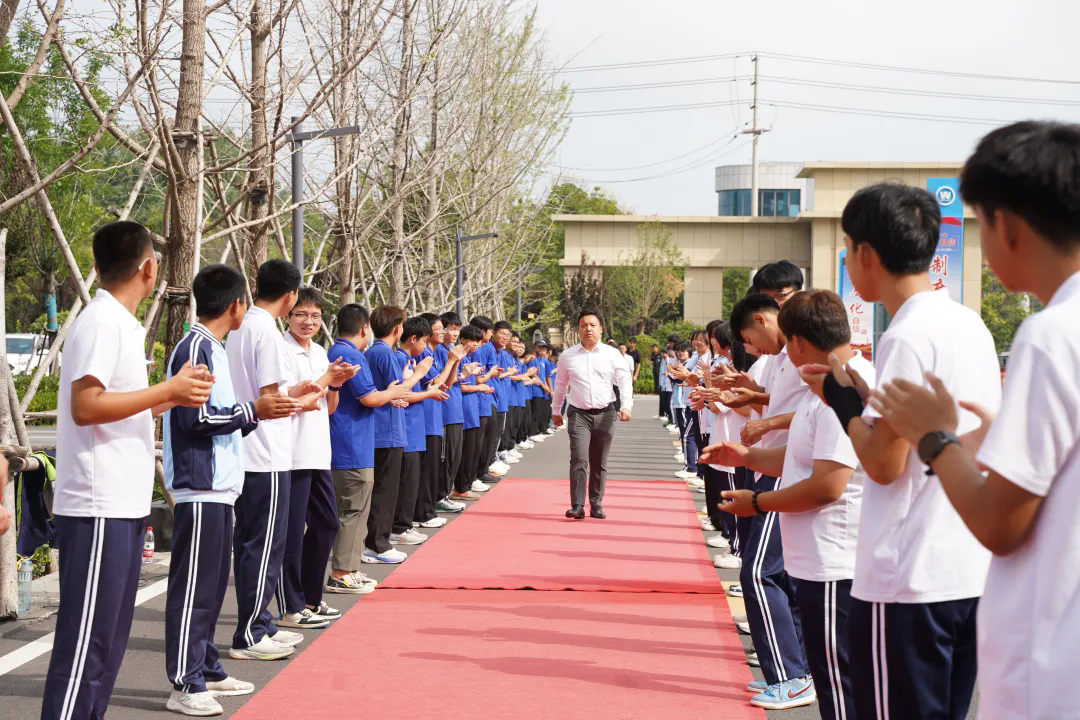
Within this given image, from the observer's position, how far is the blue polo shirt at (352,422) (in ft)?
28.1

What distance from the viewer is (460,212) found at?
25.6 metres

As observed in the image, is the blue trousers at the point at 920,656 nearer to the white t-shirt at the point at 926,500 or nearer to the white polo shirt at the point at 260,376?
the white t-shirt at the point at 926,500

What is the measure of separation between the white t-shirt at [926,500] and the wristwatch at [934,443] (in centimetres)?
64

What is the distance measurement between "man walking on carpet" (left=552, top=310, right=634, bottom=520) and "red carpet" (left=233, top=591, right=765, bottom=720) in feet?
14.4

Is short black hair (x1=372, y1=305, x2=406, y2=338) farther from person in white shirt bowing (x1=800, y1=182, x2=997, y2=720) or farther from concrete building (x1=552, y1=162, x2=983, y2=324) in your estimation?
concrete building (x1=552, y1=162, x2=983, y2=324)

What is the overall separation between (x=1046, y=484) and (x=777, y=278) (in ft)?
16.0

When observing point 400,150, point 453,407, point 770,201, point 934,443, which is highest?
point 770,201

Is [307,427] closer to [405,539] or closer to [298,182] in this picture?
[405,539]

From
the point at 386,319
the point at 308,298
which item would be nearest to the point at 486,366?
the point at 386,319

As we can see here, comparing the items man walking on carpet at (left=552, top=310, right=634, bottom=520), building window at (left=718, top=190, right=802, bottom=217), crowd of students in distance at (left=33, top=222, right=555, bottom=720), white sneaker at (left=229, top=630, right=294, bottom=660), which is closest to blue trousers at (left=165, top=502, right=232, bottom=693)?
crowd of students in distance at (left=33, top=222, right=555, bottom=720)

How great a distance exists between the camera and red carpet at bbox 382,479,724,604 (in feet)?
30.9

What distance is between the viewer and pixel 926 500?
3184mm

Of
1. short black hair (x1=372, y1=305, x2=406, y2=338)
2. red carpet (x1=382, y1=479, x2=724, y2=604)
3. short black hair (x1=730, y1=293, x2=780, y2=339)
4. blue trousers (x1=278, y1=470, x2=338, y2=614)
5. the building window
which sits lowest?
red carpet (x1=382, y1=479, x2=724, y2=604)

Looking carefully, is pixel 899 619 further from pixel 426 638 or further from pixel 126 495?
pixel 426 638
